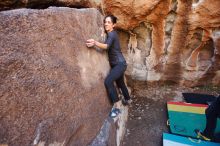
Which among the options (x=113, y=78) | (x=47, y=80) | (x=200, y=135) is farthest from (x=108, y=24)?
(x=200, y=135)

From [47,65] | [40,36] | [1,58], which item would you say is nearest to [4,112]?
[1,58]

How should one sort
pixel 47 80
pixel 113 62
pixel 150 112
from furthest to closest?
pixel 150 112 < pixel 113 62 < pixel 47 80

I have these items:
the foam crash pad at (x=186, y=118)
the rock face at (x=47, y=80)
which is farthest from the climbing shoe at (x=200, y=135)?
the rock face at (x=47, y=80)

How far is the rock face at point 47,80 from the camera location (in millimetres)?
1820

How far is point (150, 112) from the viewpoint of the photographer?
4.43 meters

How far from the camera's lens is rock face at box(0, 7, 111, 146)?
71.7 inches

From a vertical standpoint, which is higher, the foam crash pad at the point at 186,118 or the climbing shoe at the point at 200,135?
the foam crash pad at the point at 186,118

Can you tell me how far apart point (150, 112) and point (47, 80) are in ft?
A: 8.94

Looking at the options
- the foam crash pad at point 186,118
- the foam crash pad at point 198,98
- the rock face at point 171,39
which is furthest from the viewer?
the foam crash pad at point 198,98

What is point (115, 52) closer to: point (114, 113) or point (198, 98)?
point (114, 113)

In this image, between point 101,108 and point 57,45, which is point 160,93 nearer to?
point 101,108

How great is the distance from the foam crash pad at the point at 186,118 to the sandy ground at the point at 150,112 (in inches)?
6.1

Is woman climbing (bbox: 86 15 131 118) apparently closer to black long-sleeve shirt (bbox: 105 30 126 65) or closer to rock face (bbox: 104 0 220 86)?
black long-sleeve shirt (bbox: 105 30 126 65)

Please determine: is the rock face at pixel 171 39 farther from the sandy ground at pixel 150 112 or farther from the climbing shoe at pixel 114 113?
the climbing shoe at pixel 114 113
